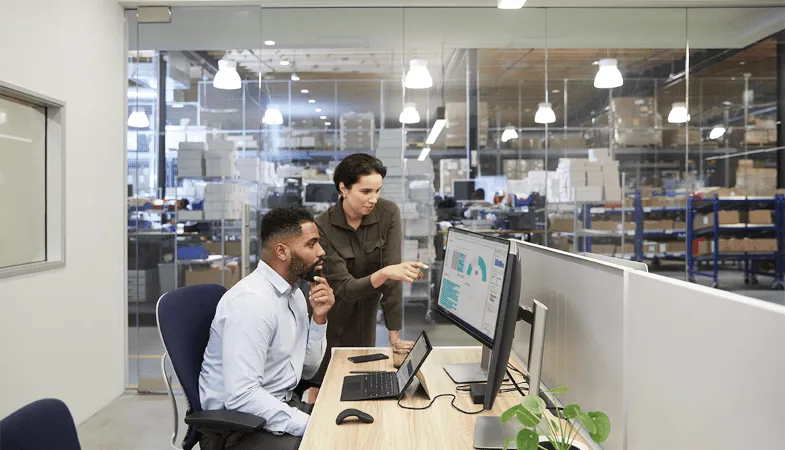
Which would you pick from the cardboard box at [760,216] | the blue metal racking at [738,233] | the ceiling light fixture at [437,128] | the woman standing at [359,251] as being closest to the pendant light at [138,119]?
the ceiling light fixture at [437,128]

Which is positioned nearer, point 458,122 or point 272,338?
point 272,338

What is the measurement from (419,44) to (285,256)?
325 centimetres

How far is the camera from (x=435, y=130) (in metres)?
4.88

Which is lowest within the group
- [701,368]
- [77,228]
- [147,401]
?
[147,401]

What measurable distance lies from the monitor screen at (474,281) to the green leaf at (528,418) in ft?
1.79

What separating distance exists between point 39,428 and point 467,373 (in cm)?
145

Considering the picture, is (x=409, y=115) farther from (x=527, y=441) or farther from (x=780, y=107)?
(x=527, y=441)

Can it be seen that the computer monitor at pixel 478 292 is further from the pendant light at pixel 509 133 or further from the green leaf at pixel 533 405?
the pendant light at pixel 509 133

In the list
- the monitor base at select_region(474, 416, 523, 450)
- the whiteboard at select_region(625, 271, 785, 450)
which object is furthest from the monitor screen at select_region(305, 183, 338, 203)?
the whiteboard at select_region(625, 271, 785, 450)

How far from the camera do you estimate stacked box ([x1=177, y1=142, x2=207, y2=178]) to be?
4.77m

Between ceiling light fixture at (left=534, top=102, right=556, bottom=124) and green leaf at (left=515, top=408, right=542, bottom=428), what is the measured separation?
411 cm

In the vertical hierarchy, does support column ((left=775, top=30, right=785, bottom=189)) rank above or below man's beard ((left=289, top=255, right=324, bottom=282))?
above

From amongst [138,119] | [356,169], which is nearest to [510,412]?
[356,169]

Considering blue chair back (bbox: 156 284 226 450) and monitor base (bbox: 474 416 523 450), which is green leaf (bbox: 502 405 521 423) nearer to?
monitor base (bbox: 474 416 523 450)
